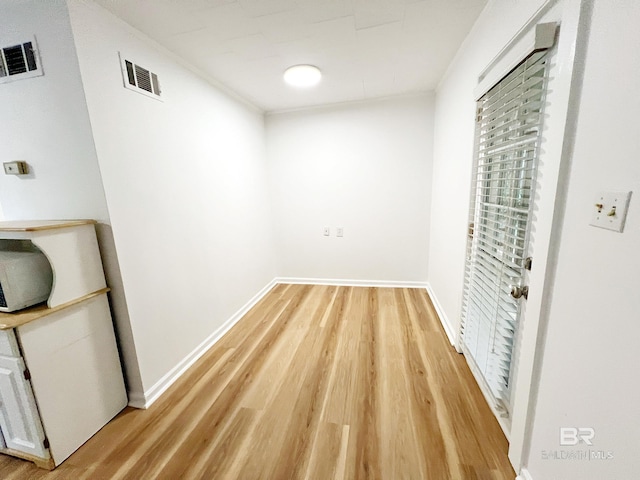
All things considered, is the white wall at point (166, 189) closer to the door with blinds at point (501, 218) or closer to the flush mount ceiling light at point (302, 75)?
the flush mount ceiling light at point (302, 75)

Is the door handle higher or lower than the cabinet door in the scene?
higher

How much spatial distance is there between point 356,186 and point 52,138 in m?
2.71

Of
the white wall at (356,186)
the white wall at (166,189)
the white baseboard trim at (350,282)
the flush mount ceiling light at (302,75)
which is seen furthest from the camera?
the white baseboard trim at (350,282)

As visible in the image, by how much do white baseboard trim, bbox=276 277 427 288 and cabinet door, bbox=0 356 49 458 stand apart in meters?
2.65

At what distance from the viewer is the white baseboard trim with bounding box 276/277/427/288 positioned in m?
3.37

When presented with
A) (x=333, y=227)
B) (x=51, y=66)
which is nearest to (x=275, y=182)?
(x=333, y=227)

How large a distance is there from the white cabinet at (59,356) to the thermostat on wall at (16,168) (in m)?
0.35

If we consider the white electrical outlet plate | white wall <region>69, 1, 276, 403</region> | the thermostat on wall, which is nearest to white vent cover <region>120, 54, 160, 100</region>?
white wall <region>69, 1, 276, 403</region>

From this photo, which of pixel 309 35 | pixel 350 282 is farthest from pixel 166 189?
pixel 350 282

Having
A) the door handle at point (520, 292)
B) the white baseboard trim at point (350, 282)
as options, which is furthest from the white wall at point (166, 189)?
the door handle at point (520, 292)

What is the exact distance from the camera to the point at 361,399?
1.60 m

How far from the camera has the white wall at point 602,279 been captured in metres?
0.64

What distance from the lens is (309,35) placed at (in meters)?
1.70
